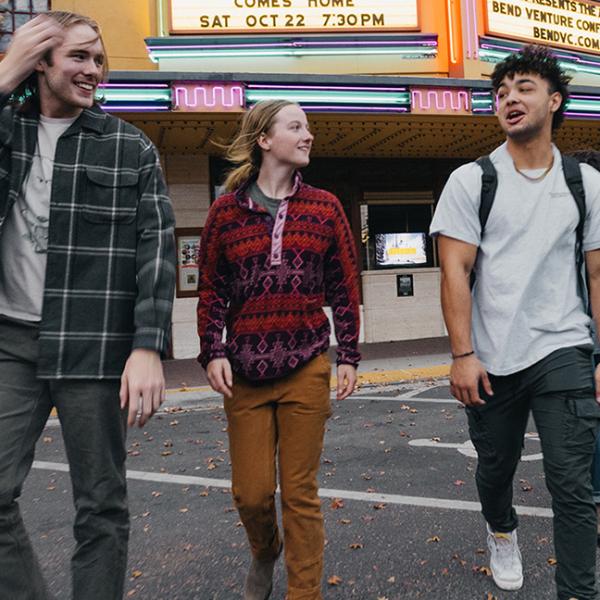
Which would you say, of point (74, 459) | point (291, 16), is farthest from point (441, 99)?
point (74, 459)

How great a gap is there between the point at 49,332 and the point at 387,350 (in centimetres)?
1013

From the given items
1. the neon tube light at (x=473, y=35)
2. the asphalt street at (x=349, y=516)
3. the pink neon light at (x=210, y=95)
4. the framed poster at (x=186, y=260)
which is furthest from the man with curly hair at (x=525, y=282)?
the neon tube light at (x=473, y=35)

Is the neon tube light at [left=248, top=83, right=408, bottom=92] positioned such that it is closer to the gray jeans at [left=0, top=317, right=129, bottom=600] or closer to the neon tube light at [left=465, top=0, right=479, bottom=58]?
the neon tube light at [left=465, top=0, right=479, bottom=58]

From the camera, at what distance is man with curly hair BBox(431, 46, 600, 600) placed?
257 cm

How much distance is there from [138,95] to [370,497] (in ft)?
23.9

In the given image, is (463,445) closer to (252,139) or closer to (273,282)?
(273,282)

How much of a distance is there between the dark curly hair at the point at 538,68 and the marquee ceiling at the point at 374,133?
763cm

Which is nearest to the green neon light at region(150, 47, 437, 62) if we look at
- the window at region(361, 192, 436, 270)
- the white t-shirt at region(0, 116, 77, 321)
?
the window at region(361, 192, 436, 270)

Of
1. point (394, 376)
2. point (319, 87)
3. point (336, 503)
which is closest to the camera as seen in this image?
point (336, 503)

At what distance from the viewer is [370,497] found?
4289mm

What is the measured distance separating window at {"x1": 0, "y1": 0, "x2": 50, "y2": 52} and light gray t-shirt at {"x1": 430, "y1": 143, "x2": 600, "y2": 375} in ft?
36.7

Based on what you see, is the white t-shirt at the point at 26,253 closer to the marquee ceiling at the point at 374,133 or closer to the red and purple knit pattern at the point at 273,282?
the red and purple knit pattern at the point at 273,282

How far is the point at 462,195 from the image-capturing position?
2.70 meters

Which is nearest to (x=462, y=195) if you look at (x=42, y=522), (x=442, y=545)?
(x=442, y=545)
